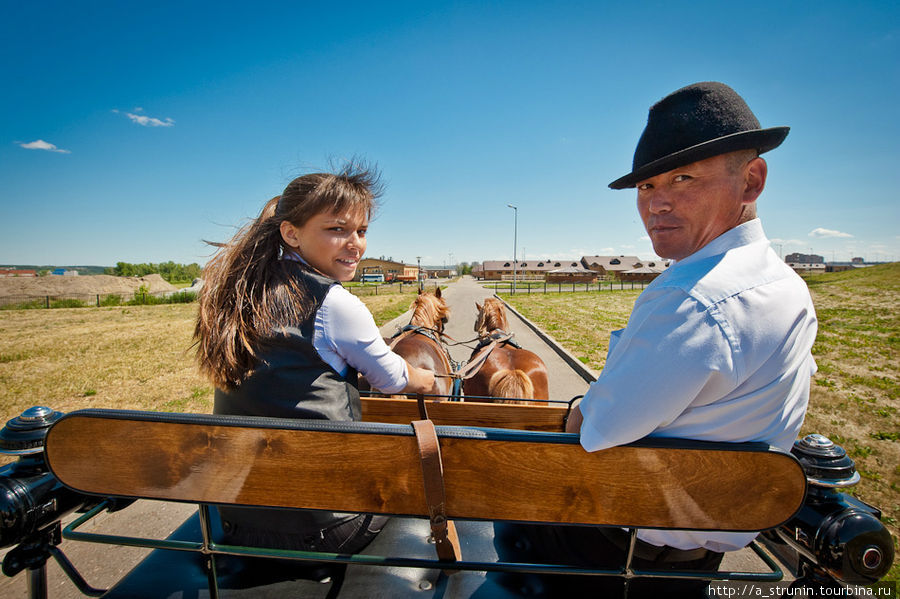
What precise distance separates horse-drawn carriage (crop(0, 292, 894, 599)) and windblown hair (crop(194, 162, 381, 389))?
0.29 m

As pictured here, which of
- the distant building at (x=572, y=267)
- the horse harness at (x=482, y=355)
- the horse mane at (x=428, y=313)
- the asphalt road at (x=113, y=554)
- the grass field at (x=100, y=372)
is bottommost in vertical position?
the asphalt road at (x=113, y=554)

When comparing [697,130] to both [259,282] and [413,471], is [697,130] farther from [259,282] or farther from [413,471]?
[259,282]

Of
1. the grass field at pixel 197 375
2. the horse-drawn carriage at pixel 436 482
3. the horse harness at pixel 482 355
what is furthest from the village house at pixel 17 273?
the horse-drawn carriage at pixel 436 482

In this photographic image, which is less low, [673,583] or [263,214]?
[263,214]

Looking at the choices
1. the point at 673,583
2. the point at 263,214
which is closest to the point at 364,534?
the point at 673,583

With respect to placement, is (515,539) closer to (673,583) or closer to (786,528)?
(673,583)

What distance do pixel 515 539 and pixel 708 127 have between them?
1904 millimetres

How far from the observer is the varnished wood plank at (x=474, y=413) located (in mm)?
2551

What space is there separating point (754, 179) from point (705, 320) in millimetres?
666

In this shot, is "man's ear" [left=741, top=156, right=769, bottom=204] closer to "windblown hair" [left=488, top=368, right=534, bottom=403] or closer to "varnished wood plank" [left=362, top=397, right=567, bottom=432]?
"varnished wood plank" [left=362, top=397, right=567, bottom=432]

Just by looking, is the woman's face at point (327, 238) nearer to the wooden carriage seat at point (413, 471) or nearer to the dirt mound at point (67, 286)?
the wooden carriage seat at point (413, 471)

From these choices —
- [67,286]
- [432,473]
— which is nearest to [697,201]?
[432,473]

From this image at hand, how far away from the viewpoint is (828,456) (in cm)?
137

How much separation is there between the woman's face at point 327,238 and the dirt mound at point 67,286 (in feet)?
151
